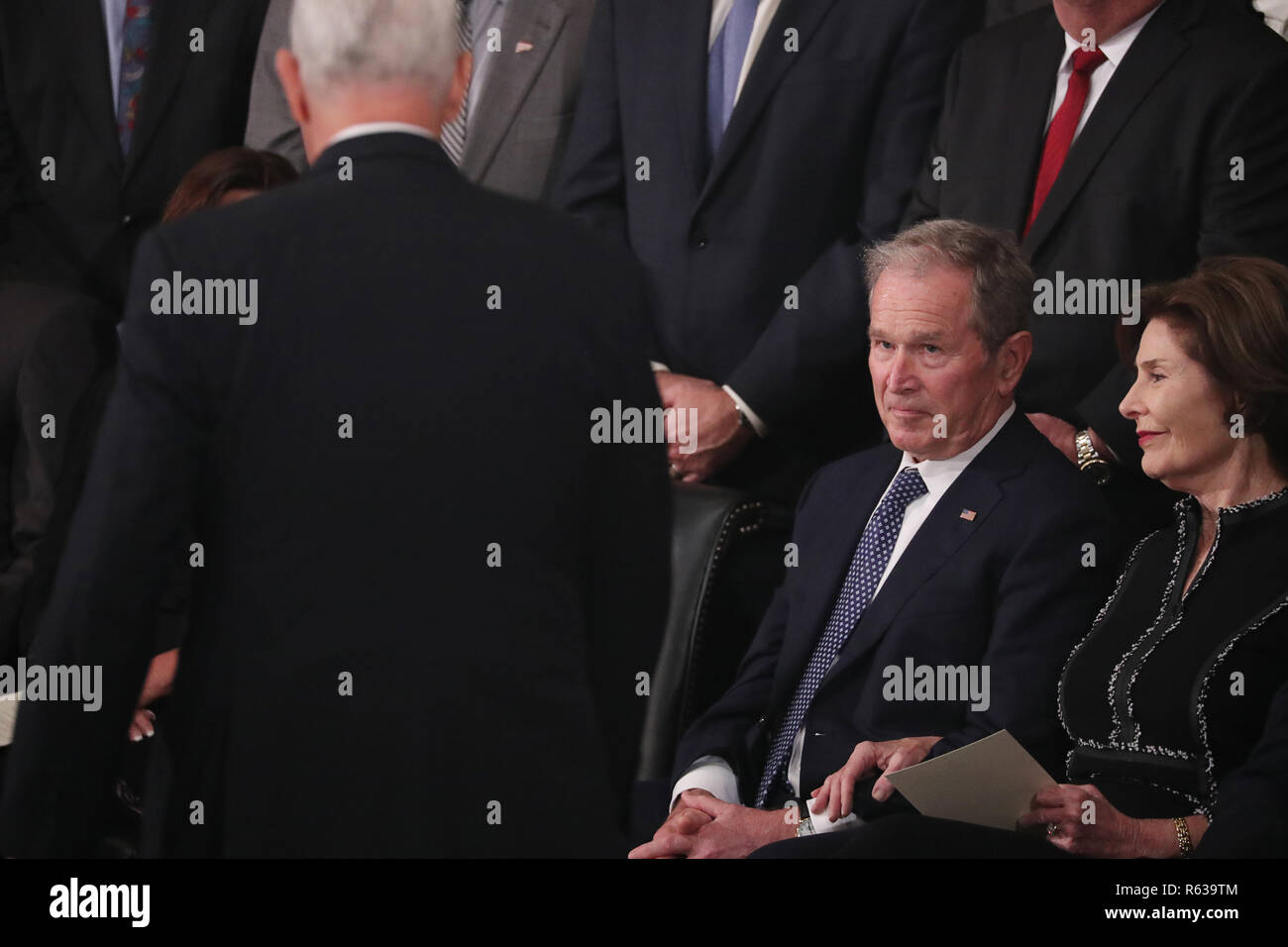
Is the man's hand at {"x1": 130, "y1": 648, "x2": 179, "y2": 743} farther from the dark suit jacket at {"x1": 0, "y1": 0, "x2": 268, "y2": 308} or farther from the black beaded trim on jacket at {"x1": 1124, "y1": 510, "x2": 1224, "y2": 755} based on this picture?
the black beaded trim on jacket at {"x1": 1124, "y1": 510, "x2": 1224, "y2": 755}

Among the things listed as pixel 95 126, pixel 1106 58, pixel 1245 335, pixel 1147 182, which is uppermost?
pixel 95 126

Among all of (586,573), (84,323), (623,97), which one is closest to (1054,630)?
(586,573)

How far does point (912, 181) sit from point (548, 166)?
793mm

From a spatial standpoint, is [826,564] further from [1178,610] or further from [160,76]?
[160,76]

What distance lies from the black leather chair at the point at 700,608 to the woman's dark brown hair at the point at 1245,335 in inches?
30.7

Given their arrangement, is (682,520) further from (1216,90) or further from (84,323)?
(84,323)

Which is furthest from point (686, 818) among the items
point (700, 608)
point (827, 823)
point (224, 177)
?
point (224, 177)

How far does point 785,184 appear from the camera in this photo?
117 inches

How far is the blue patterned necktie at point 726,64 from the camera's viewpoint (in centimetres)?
304

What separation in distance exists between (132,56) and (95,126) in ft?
0.58

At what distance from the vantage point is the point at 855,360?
289 cm

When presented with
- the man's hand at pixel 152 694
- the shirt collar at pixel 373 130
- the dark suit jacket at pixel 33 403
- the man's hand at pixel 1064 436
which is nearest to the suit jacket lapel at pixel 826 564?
the man's hand at pixel 1064 436

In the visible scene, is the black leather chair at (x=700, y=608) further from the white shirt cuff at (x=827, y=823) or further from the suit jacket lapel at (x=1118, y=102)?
the suit jacket lapel at (x=1118, y=102)

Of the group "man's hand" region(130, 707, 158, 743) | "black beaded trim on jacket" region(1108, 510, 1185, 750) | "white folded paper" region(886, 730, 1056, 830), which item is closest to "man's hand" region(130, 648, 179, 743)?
"man's hand" region(130, 707, 158, 743)
